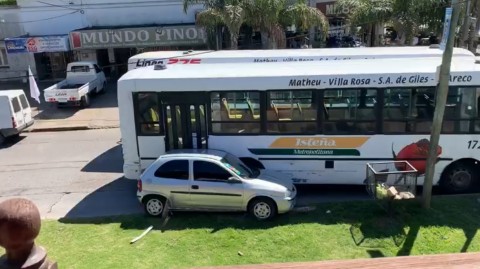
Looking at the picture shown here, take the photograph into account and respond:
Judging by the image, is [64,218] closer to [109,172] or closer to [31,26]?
[109,172]

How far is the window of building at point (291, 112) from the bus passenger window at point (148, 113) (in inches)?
102

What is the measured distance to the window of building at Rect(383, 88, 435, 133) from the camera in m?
10.1

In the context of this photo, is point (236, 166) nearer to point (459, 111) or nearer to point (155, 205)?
point (155, 205)

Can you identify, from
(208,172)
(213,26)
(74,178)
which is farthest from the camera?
(213,26)

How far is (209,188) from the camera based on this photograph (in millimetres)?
9336

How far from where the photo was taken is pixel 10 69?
28.8m

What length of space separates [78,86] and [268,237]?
1774cm

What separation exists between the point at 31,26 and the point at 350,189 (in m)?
23.6

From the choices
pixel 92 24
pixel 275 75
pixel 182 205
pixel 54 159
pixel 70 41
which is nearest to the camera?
pixel 182 205

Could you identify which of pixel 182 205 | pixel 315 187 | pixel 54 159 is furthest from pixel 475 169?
pixel 54 159

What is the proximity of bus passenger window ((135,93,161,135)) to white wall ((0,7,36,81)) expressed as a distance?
67.6 ft

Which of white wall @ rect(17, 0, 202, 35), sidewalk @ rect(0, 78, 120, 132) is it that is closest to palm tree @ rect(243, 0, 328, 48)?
white wall @ rect(17, 0, 202, 35)

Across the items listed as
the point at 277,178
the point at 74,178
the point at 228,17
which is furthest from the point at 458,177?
the point at 228,17

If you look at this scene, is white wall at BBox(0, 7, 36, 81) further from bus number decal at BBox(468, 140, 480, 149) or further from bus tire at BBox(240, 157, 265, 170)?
bus number decal at BBox(468, 140, 480, 149)
